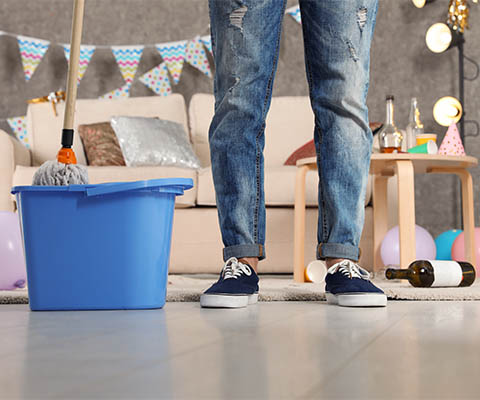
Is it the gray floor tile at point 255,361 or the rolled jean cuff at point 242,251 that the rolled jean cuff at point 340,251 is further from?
the gray floor tile at point 255,361

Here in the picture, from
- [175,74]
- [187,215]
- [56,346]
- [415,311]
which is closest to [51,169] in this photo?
[56,346]

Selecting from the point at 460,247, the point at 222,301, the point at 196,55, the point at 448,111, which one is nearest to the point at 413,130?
the point at 460,247

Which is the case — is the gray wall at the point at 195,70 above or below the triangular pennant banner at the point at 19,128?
above

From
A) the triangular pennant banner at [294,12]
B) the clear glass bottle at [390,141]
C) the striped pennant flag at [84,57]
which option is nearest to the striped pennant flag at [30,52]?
the striped pennant flag at [84,57]

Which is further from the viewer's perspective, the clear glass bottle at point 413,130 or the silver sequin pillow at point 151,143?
the silver sequin pillow at point 151,143

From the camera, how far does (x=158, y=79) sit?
4.12 m

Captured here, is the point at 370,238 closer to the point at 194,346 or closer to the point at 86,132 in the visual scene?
the point at 86,132

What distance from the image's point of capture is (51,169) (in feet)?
3.96

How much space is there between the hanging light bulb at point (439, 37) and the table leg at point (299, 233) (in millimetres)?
1868

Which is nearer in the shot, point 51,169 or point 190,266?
point 51,169

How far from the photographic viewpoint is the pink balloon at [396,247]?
2434 millimetres

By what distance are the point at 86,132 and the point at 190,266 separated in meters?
1.06

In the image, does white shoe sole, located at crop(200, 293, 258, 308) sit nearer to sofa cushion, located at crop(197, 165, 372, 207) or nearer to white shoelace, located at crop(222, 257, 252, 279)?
white shoelace, located at crop(222, 257, 252, 279)

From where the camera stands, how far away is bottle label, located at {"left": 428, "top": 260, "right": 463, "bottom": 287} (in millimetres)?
1716
